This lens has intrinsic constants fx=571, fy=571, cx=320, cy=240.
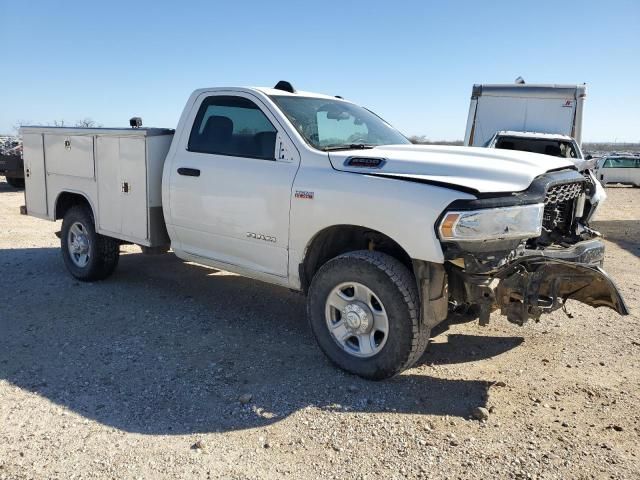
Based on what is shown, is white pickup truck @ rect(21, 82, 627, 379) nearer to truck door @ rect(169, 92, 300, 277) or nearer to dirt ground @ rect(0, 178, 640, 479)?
truck door @ rect(169, 92, 300, 277)

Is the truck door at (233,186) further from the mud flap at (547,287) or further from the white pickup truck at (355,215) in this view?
the mud flap at (547,287)

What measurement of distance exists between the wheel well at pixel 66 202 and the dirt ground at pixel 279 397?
3.83 ft

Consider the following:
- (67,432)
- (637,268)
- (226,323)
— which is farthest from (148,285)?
(637,268)

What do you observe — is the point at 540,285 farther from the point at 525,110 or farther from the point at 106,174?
the point at 525,110

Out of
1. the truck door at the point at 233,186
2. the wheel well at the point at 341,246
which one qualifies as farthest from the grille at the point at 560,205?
the truck door at the point at 233,186

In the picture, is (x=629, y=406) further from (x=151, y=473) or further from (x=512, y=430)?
(x=151, y=473)

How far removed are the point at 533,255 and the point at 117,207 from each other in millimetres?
4108

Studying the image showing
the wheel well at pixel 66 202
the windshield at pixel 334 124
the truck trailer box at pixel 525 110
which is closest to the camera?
the windshield at pixel 334 124

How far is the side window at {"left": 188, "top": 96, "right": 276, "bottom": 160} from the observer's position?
184 inches

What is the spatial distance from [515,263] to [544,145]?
7967 millimetres

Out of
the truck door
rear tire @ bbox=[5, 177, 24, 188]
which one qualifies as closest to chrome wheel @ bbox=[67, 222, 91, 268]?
the truck door

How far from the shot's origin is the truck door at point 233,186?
4500mm

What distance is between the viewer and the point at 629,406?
3758mm

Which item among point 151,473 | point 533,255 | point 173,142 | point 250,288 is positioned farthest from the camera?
point 250,288
